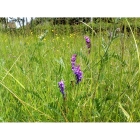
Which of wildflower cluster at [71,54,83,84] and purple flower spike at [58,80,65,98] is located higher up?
wildflower cluster at [71,54,83,84]

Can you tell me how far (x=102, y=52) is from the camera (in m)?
1.08

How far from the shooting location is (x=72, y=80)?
1.06 meters

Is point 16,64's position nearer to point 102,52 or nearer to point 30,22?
point 30,22

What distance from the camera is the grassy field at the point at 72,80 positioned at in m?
1.03

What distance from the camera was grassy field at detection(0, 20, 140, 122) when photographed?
3.39 ft

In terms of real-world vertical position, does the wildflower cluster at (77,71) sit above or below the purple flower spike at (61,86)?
above

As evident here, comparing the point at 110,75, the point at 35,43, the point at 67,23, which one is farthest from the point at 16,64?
the point at 110,75

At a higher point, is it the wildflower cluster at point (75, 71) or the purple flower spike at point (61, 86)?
the wildflower cluster at point (75, 71)

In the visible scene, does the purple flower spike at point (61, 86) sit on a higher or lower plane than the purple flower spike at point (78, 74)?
lower

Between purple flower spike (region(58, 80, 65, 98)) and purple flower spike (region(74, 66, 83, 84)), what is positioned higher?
purple flower spike (region(74, 66, 83, 84))
